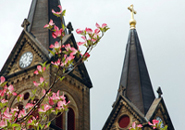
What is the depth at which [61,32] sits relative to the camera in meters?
12.3

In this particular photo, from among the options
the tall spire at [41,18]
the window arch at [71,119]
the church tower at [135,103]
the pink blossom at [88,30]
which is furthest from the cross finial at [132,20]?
the pink blossom at [88,30]

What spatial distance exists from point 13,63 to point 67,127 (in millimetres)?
5273

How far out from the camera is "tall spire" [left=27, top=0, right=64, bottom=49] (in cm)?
3184

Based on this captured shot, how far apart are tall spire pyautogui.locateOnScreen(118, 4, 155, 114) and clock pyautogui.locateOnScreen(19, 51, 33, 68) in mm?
9161

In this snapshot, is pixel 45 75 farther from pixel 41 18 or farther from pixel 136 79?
pixel 136 79

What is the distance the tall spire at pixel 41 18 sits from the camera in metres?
31.8

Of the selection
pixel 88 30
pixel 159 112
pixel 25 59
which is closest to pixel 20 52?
pixel 25 59

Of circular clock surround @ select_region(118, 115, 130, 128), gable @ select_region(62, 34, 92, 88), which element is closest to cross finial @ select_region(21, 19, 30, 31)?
gable @ select_region(62, 34, 92, 88)

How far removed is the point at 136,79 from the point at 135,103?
236cm

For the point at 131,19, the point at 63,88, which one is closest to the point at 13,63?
the point at 63,88

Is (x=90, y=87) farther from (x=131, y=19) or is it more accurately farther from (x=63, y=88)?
(x=131, y=19)

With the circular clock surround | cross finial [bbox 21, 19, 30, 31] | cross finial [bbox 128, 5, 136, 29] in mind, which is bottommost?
the circular clock surround

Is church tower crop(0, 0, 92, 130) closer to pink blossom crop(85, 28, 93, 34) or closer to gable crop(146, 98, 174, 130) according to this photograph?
gable crop(146, 98, 174, 130)

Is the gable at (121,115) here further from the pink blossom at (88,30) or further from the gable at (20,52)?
the pink blossom at (88,30)
